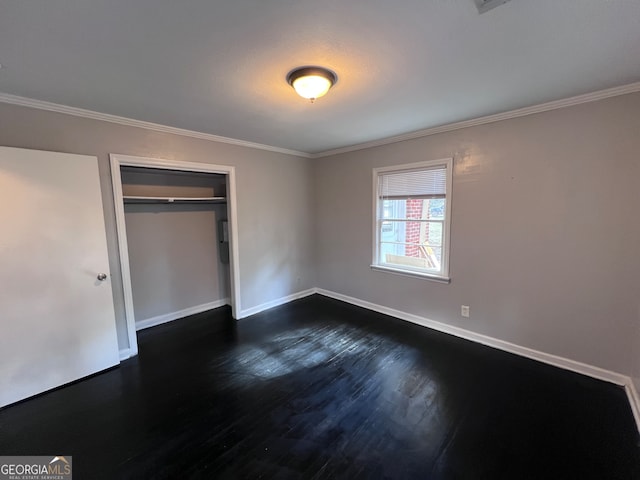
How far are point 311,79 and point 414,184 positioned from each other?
86.1 inches

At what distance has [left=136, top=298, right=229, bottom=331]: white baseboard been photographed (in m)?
Answer: 3.59

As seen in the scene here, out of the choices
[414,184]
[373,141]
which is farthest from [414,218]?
→ [373,141]

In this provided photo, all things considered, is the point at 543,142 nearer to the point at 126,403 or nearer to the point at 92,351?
the point at 126,403

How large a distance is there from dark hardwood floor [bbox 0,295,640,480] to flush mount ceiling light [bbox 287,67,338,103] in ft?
7.90

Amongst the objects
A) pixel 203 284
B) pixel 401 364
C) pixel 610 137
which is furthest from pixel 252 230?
pixel 610 137

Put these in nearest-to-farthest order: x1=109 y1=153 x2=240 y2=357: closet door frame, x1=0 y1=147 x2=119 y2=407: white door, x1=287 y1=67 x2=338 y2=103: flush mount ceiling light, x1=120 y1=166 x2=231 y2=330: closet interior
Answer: x1=287 y1=67 x2=338 y2=103: flush mount ceiling light
x1=0 y1=147 x2=119 y2=407: white door
x1=109 y1=153 x2=240 y2=357: closet door frame
x1=120 y1=166 x2=231 y2=330: closet interior

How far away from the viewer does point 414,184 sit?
11.5ft

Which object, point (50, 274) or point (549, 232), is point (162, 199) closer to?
point (50, 274)

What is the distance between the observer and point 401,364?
2674mm

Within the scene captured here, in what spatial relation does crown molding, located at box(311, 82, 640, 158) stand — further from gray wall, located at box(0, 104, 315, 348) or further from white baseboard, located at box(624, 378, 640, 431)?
white baseboard, located at box(624, 378, 640, 431)

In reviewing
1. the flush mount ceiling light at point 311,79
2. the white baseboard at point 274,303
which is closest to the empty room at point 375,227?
the flush mount ceiling light at point 311,79

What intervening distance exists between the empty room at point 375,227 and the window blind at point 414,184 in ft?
0.09

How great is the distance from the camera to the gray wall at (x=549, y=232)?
223cm

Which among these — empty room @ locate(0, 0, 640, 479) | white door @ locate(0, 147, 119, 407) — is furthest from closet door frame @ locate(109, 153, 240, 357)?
white door @ locate(0, 147, 119, 407)
